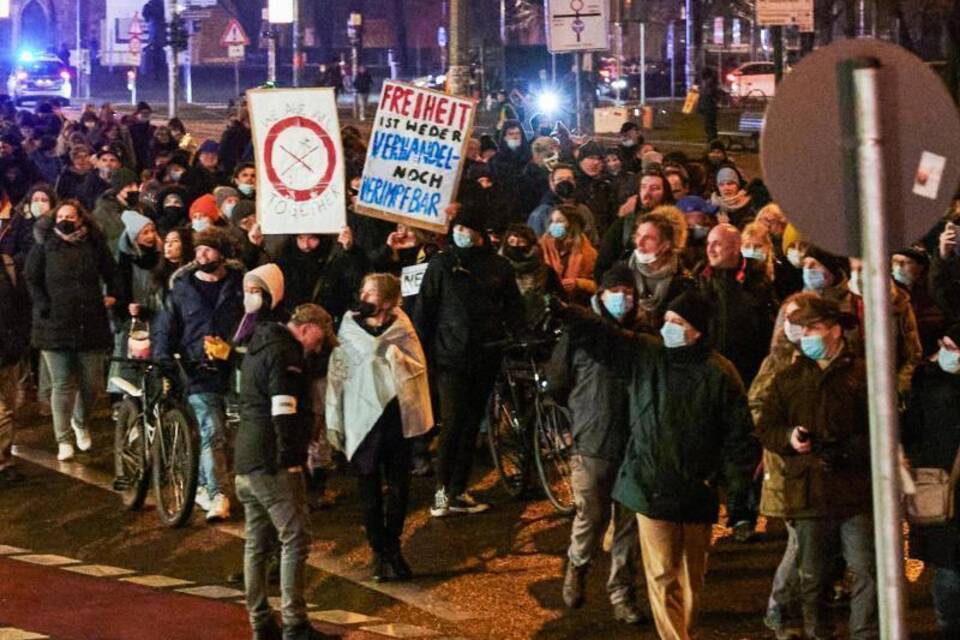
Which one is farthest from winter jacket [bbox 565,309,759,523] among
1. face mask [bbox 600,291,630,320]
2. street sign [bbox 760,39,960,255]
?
street sign [bbox 760,39,960,255]

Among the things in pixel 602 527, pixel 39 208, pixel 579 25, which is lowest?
pixel 602 527

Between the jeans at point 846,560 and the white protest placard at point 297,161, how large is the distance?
5001mm

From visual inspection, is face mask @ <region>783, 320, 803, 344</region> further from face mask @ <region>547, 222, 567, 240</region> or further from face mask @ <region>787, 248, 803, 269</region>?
face mask @ <region>547, 222, 567, 240</region>

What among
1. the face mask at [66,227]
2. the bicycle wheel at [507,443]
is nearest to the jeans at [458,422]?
the bicycle wheel at [507,443]

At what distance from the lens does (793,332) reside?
8.77 meters

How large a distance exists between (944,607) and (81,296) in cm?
774

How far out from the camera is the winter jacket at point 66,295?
1432 centimetres

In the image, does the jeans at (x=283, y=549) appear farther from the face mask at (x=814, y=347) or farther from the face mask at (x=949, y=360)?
the face mask at (x=949, y=360)

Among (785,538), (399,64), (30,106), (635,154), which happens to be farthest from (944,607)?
(399,64)

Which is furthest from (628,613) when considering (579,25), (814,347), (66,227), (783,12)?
(579,25)

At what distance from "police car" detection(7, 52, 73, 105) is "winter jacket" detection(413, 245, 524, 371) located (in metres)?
43.0

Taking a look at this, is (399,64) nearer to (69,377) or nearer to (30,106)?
(30,106)

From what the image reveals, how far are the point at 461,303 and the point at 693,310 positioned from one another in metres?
4.09

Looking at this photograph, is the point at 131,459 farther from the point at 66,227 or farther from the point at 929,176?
the point at 929,176
